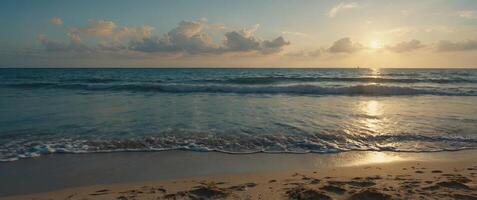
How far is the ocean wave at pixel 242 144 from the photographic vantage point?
7.13 m

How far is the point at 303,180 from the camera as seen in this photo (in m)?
5.14

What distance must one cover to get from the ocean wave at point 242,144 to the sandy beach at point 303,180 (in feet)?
1.51

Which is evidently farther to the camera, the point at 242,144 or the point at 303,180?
the point at 242,144

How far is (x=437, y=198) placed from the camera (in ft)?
14.0

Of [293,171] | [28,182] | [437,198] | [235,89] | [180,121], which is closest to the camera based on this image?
[437,198]

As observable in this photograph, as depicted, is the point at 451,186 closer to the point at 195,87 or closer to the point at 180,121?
the point at 180,121

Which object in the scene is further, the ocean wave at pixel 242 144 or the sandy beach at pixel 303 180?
the ocean wave at pixel 242 144

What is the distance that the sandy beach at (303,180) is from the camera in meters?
4.47

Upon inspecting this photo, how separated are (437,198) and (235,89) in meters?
22.1

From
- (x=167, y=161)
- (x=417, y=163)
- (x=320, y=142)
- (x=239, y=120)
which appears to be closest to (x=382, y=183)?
(x=417, y=163)

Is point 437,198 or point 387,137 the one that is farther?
point 387,137

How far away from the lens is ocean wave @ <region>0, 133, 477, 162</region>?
7.13 m

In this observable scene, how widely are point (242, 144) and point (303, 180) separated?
2603 mm

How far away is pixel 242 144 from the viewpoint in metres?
7.58
